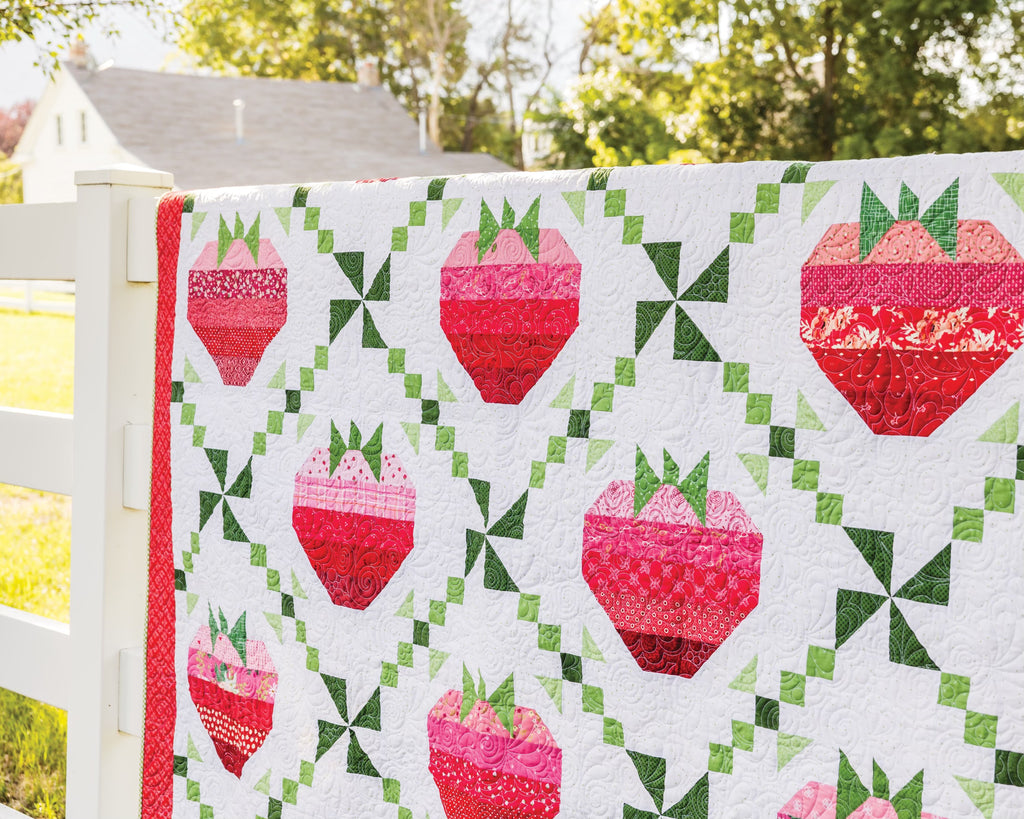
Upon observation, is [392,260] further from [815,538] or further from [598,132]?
[598,132]

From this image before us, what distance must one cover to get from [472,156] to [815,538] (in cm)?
1793

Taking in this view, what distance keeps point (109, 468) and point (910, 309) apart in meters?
1.26

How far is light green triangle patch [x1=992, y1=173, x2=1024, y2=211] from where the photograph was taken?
933 millimetres

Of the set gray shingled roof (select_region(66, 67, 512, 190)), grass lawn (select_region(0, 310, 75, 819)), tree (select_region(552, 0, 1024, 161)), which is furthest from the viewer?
gray shingled roof (select_region(66, 67, 512, 190))

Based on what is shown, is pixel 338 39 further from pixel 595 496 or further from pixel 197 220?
pixel 595 496

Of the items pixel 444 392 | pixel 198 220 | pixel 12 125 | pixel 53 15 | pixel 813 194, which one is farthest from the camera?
pixel 12 125

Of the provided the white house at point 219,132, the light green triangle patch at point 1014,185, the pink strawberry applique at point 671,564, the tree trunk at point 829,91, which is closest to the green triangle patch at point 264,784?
the pink strawberry applique at point 671,564

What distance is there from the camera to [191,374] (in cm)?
157

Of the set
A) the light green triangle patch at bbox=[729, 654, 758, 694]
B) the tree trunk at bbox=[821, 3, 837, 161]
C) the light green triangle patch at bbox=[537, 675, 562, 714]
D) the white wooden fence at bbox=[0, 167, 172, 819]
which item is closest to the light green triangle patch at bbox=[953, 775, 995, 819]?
the light green triangle patch at bbox=[729, 654, 758, 694]

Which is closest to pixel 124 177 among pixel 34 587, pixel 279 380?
pixel 279 380

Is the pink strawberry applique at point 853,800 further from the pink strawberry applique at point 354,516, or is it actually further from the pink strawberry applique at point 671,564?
the pink strawberry applique at point 354,516

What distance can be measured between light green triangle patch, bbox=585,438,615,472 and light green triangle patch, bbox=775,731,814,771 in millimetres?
364

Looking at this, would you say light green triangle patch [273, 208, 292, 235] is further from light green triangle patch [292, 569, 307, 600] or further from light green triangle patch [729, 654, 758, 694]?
light green triangle patch [729, 654, 758, 694]

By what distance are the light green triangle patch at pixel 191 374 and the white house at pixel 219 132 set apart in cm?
1387
